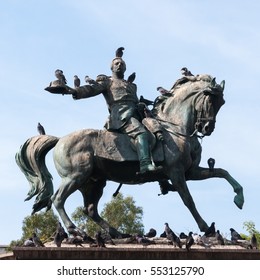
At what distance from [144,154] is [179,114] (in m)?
1.56

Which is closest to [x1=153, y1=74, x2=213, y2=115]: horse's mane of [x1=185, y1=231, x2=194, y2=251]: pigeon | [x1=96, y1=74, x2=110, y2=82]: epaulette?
[x1=96, y1=74, x2=110, y2=82]: epaulette

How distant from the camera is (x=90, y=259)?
21.8 m

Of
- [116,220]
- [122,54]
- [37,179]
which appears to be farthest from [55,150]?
[116,220]

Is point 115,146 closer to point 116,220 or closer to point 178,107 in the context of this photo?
point 178,107

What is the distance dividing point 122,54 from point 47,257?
5182 millimetres

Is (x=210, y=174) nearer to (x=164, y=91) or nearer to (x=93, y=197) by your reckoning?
(x=164, y=91)

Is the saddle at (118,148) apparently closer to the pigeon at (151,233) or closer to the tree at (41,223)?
the pigeon at (151,233)

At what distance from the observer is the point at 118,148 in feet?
76.4

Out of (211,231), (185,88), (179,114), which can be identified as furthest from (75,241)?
(185,88)

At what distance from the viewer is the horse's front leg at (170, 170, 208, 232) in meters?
23.1

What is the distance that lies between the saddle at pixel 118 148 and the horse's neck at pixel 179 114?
2.43 feet

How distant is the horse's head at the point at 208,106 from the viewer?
77.3ft

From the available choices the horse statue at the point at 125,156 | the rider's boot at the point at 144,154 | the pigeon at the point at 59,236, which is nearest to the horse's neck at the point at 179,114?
the horse statue at the point at 125,156
